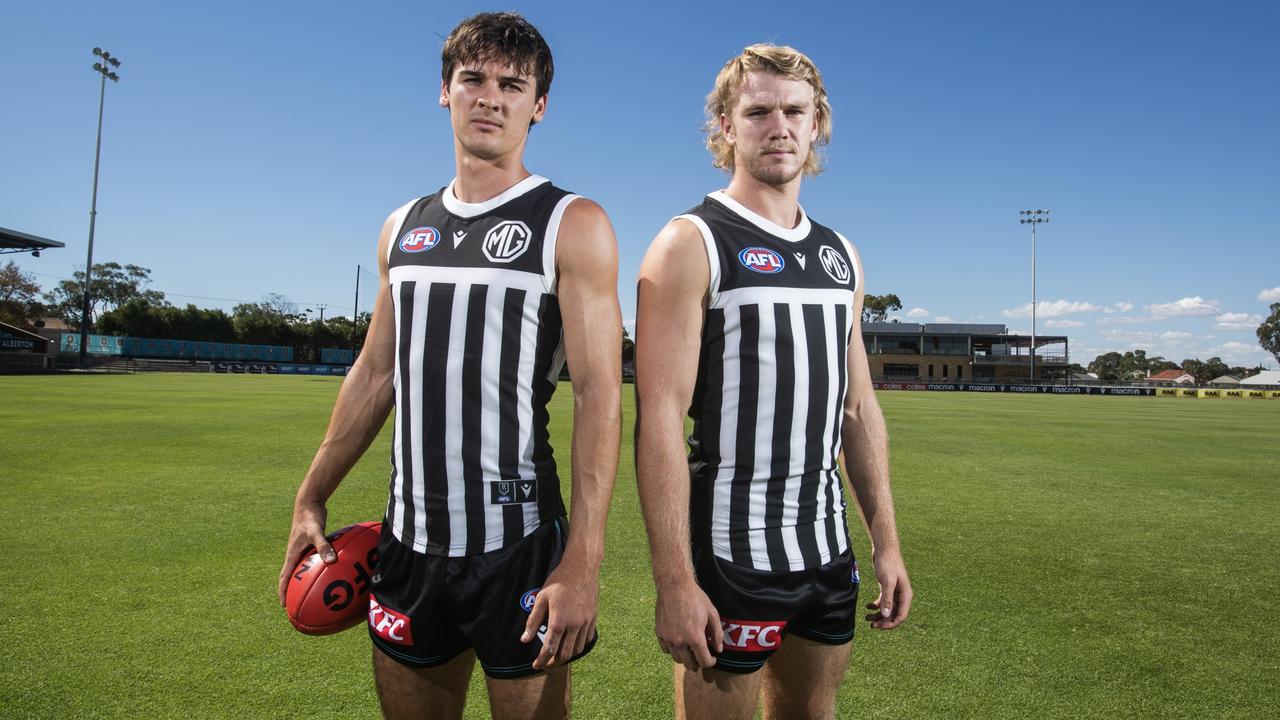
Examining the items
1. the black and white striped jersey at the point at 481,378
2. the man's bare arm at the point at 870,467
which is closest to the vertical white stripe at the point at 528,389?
the black and white striped jersey at the point at 481,378

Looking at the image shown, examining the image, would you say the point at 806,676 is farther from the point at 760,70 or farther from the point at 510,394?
the point at 760,70

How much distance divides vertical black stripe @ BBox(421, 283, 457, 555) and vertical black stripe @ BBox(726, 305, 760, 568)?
2.37 feet

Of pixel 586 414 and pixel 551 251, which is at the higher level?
pixel 551 251

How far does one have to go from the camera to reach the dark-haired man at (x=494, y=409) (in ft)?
5.56

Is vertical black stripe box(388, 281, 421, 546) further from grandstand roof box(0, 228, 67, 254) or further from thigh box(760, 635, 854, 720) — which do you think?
grandstand roof box(0, 228, 67, 254)

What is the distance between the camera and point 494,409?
5.86ft

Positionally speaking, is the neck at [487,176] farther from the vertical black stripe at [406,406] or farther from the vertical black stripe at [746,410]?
the vertical black stripe at [746,410]

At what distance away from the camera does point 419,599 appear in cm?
177

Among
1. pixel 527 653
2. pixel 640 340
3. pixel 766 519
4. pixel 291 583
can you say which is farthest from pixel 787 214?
pixel 291 583

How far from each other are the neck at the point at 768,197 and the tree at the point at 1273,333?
405ft

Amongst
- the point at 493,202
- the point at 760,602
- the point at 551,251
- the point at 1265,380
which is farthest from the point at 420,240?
the point at 1265,380

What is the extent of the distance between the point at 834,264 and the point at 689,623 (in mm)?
Answer: 1063

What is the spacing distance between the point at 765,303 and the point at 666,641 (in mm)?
866

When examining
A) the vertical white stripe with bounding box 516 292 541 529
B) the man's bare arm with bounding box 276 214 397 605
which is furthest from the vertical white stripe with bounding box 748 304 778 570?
the man's bare arm with bounding box 276 214 397 605
